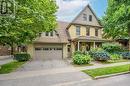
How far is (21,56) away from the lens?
31.8 metres

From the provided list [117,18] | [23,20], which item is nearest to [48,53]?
[117,18]

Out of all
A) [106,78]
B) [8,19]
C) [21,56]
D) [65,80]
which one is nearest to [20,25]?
[8,19]

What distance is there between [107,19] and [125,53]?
8817mm

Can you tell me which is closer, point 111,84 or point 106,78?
point 111,84

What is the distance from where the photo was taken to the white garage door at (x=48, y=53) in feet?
114

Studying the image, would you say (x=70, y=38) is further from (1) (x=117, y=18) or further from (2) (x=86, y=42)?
(1) (x=117, y=18)

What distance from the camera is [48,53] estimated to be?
3559 centimetres

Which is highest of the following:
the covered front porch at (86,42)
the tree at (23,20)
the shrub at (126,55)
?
the tree at (23,20)

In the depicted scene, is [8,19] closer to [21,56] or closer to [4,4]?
[4,4]

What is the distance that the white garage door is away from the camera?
114 feet

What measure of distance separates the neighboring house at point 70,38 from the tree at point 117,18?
1.87 m

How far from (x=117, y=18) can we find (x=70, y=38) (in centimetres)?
891

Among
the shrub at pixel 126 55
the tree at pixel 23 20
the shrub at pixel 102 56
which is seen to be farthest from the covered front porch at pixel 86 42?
the tree at pixel 23 20

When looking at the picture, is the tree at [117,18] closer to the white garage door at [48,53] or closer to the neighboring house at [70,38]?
the neighboring house at [70,38]
